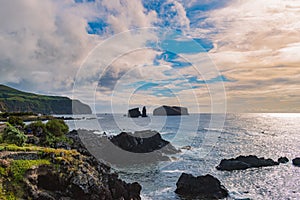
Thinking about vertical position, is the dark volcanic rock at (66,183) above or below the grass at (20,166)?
below

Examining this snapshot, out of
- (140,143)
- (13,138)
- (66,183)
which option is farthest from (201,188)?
(140,143)

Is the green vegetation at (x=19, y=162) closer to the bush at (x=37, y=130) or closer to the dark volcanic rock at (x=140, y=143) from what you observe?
the bush at (x=37, y=130)

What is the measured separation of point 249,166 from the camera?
68750 mm

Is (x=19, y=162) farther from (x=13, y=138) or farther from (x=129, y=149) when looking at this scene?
(x=129, y=149)

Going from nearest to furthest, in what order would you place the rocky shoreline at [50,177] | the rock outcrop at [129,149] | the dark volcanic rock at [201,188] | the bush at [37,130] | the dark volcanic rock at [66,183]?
the rocky shoreline at [50,177] → the dark volcanic rock at [66,183] → the dark volcanic rock at [201,188] → the bush at [37,130] → the rock outcrop at [129,149]

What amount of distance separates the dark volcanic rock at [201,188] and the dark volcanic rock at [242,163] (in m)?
20.9

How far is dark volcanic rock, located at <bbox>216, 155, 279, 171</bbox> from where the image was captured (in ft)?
219

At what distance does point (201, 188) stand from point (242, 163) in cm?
2745

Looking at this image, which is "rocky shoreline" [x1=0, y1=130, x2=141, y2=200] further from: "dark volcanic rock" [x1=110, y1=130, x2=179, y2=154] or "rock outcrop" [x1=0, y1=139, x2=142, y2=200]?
"dark volcanic rock" [x1=110, y1=130, x2=179, y2=154]

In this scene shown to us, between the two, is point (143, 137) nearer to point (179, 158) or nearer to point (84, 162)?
point (179, 158)

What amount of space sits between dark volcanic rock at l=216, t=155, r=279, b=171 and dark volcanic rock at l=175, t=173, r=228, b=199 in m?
20.9

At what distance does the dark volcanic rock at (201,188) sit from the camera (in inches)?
1764

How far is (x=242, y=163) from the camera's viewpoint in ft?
224

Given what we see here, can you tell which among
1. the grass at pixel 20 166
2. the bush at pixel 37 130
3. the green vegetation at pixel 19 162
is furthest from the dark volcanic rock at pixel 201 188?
the bush at pixel 37 130
